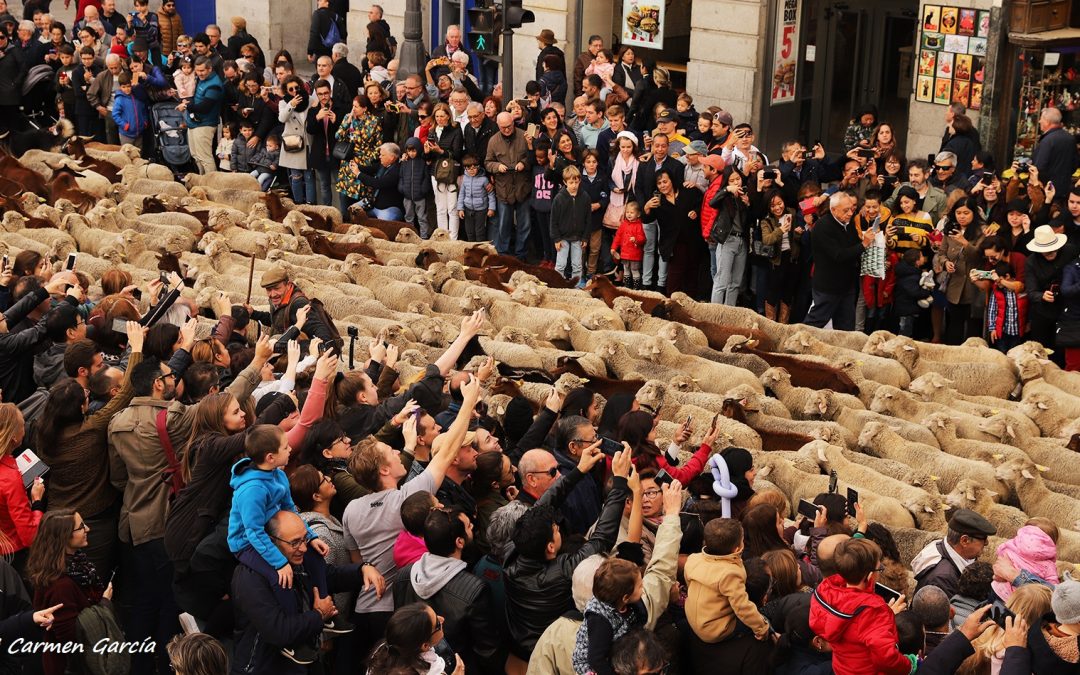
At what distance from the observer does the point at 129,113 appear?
1897 centimetres

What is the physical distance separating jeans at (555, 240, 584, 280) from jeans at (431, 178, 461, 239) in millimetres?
1532

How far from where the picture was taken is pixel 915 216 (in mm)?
12805

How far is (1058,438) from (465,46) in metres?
13.5

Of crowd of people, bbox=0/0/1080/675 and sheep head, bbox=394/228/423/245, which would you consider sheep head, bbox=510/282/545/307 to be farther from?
sheep head, bbox=394/228/423/245

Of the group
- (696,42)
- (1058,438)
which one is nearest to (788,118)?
(696,42)

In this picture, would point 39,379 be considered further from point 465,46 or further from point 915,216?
point 465,46

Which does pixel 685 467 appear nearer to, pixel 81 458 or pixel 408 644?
pixel 408 644

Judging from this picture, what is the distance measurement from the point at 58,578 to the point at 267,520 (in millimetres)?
1171

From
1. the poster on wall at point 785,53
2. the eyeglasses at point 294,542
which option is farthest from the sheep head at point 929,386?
the poster on wall at point 785,53

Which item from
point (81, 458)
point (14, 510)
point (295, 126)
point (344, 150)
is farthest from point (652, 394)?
point (295, 126)

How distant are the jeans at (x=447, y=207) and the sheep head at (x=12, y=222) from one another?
4.73 meters

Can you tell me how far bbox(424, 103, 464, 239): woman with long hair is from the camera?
15703mm

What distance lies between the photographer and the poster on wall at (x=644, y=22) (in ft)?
63.8

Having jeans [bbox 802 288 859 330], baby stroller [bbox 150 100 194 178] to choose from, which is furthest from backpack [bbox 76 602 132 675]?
baby stroller [bbox 150 100 194 178]
